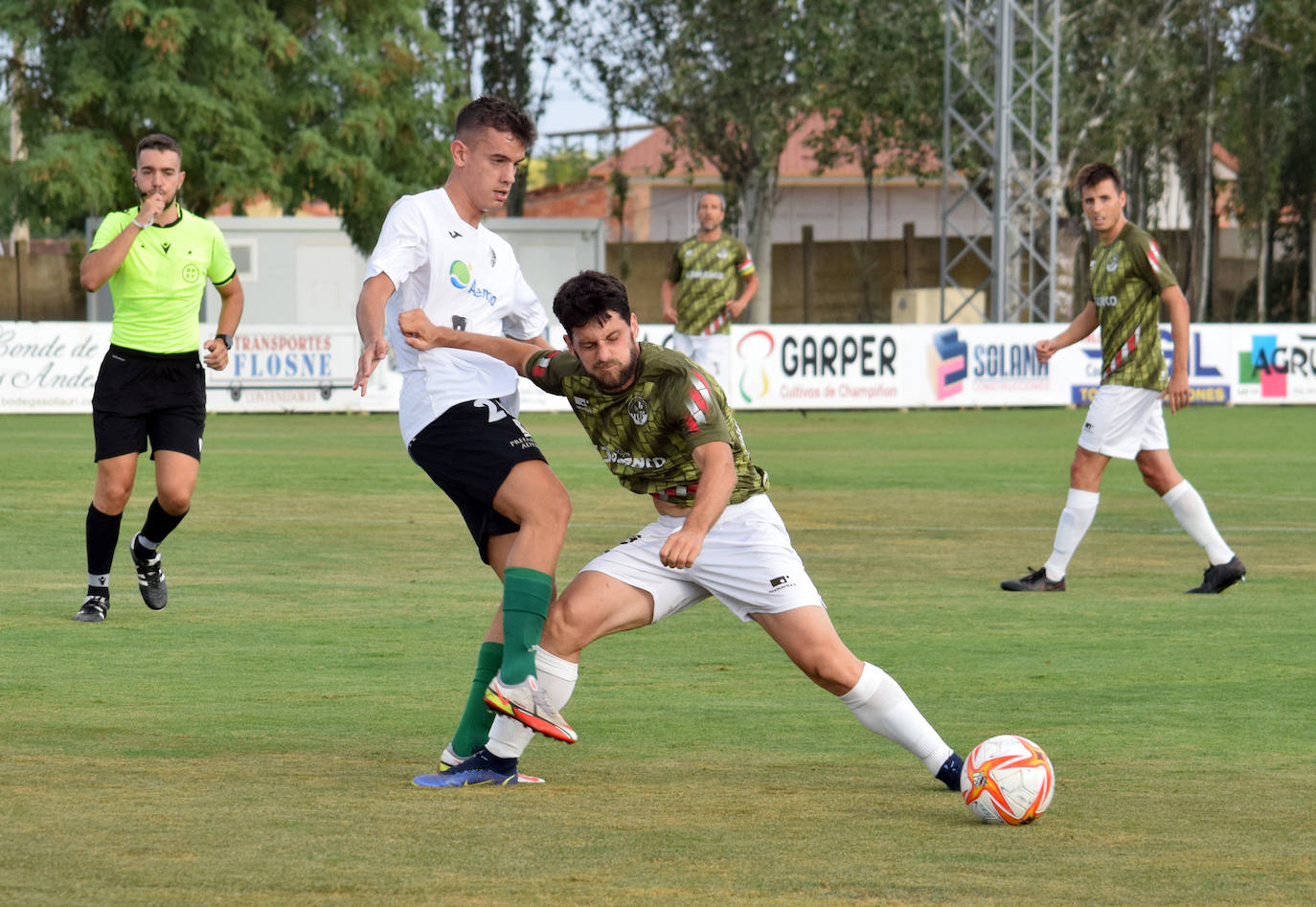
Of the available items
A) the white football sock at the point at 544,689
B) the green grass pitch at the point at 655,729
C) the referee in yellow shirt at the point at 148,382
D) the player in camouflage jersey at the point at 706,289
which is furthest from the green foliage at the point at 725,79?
the white football sock at the point at 544,689

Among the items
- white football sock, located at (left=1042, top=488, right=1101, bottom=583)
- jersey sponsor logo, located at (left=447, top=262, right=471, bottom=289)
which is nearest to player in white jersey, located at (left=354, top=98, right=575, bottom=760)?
jersey sponsor logo, located at (left=447, top=262, right=471, bottom=289)

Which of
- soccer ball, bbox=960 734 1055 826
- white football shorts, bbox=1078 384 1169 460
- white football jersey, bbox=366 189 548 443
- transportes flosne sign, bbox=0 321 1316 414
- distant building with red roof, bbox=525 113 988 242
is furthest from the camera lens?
distant building with red roof, bbox=525 113 988 242

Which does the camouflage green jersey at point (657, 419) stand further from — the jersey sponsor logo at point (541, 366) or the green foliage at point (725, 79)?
the green foliage at point (725, 79)

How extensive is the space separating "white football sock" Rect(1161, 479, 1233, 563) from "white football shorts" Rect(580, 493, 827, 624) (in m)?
5.00

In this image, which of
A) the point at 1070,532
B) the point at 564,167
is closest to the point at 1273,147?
the point at 1070,532

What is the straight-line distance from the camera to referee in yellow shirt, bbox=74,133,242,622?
340 inches

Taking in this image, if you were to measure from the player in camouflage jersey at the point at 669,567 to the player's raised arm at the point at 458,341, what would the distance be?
0.33 m

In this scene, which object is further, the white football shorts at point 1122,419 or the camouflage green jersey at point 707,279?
the camouflage green jersey at point 707,279

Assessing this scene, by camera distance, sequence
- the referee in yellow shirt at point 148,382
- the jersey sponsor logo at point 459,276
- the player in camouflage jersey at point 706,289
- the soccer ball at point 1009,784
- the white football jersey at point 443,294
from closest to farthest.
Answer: the soccer ball at point 1009,784, the white football jersey at point 443,294, the jersey sponsor logo at point 459,276, the referee in yellow shirt at point 148,382, the player in camouflage jersey at point 706,289

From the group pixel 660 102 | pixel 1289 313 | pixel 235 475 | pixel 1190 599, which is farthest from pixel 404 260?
pixel 1289 313

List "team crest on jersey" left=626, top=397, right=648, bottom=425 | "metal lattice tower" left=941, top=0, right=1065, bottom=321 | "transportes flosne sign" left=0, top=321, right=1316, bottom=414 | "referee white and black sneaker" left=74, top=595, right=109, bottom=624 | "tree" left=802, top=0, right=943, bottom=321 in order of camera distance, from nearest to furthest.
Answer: "team crest on jersey" left=626, top=397, right=648, bottom=425, "referee white and black sneaker" left=74, top=595, right=109, bottom=624, "transportes flosne sign" left=0, top=321, right=1316, bottom=414, "metal lattice tower" left=941, top=0, right=1065, bottom=321, "tree" left=802, top=0, right=943, bottom=321

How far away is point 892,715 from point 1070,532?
487 cm

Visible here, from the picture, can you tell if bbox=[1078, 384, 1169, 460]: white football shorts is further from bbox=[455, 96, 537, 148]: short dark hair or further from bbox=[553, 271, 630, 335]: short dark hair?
bbox=[553, 271, 630, 335]: short dark hair

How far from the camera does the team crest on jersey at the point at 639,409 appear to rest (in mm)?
5270
